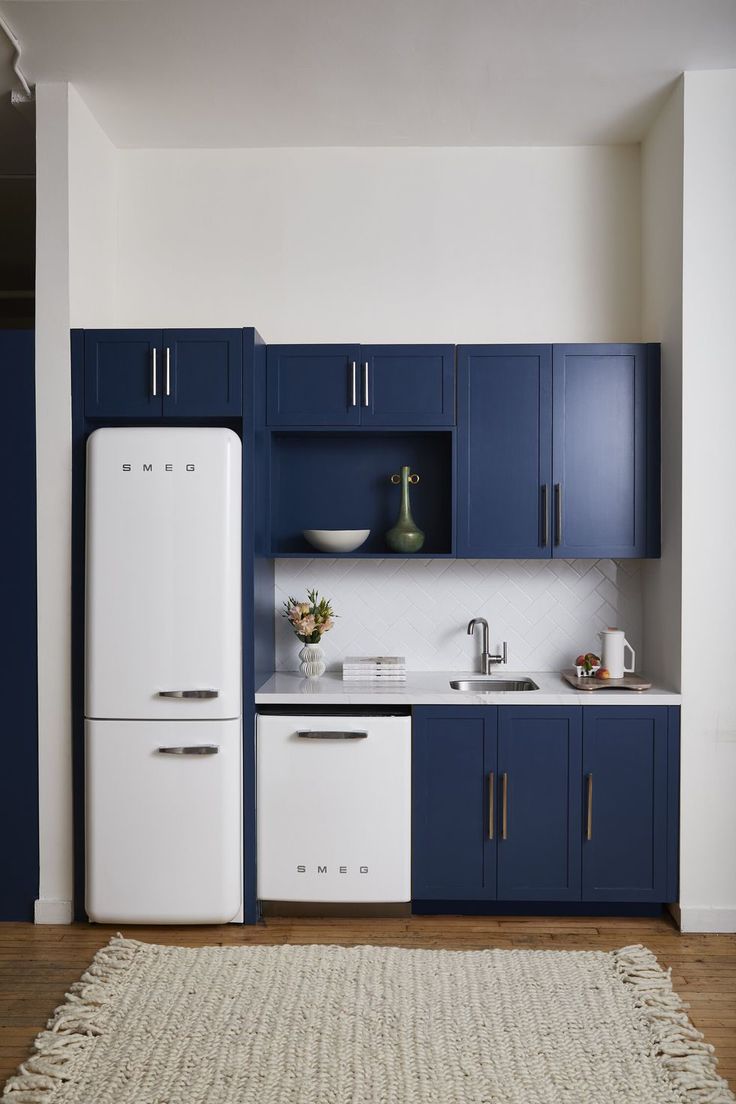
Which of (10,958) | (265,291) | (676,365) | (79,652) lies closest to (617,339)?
(676,365)

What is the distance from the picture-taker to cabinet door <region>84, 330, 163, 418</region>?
10.7 ft

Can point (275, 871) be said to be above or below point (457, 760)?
below

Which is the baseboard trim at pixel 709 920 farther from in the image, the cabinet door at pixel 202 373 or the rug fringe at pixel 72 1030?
the cabinet door at pixel 202 373

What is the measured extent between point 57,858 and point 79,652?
799 mm

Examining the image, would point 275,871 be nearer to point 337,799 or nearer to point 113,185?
point 337,799

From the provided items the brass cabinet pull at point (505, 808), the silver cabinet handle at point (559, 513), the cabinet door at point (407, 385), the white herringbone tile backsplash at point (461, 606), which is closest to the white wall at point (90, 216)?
the cabinet door at point (407, 385)

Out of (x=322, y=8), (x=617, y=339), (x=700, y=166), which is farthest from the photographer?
(x=617, y=339)

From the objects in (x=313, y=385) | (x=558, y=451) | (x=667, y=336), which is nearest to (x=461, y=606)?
(x=558, y=451)

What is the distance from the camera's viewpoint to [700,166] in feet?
10.5

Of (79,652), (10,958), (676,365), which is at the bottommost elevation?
(10,958)

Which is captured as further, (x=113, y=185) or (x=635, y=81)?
(x=113, y=185)

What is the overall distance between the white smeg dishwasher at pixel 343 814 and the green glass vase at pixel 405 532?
76 centimetres

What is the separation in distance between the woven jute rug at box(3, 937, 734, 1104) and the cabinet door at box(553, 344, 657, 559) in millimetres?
1561

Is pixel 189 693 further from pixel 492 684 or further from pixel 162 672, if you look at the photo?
pixel 492 684
